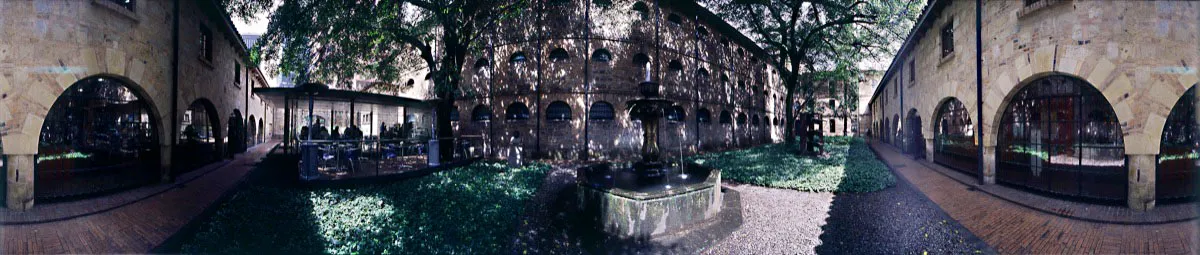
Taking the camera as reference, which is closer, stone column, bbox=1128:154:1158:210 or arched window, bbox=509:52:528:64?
stone column, bbox=1128:154:1158:210

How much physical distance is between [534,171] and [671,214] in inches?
201

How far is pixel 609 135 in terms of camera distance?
12.7 m

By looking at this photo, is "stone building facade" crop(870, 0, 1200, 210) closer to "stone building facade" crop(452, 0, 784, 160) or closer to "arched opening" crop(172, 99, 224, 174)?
"arched opening" crop(172, 99, 224, 174)

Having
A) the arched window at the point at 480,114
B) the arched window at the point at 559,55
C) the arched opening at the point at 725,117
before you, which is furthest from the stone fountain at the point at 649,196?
the arched opening at the point at 725,117

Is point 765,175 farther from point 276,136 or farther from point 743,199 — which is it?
point 276,136

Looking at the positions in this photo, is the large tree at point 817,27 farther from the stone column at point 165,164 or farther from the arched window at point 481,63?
the stone column at point 165,164

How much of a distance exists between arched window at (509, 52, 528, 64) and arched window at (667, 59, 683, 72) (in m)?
5.93

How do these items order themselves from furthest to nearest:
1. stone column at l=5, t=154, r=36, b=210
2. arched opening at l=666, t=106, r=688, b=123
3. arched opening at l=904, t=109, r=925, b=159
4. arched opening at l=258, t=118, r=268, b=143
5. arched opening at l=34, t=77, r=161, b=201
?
1. arched opening at l=666, t=106, r=688, b=123
2. arched opening at l=904, t=109, r=925, b=159
3. arched opening at l=258, t=118, r=268, b=143
4. arched opening at l=34, t=77, r=161, b=201
5. stone column at l=5, t=154, r=36, b=210

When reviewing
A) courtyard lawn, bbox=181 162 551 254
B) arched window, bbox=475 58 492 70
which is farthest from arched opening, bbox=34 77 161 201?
arched window, bbox=475 58 492 70

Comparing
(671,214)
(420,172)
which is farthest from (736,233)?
(420,172)

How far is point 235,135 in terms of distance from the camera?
4.79m

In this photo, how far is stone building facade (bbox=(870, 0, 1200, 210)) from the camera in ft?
8.72

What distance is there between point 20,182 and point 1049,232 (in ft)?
28.3

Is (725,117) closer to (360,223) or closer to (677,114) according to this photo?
(677,114)
